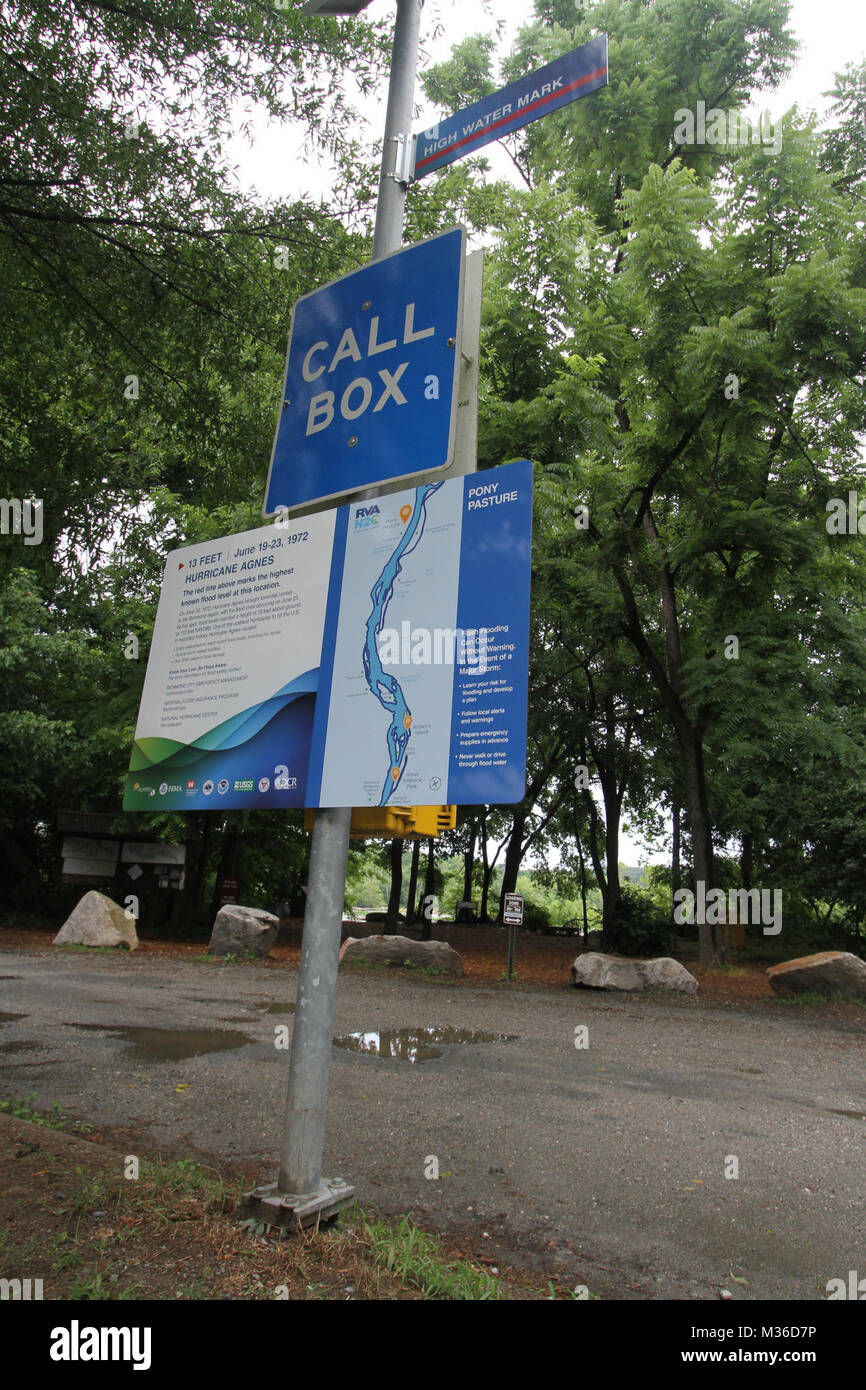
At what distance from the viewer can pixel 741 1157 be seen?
5.03 meters

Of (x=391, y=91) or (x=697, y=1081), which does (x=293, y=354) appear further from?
(x=697, y=1081)

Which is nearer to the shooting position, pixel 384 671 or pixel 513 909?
pixel 384 671

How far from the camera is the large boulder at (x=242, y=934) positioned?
14.9 metres

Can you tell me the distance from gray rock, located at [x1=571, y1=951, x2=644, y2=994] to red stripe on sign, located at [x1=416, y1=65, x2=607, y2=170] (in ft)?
37.8

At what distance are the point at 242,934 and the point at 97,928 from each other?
8.54 ft

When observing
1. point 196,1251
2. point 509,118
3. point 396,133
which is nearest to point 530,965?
point 196,1251

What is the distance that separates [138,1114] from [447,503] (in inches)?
155

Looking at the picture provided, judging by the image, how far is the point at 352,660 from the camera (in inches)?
132

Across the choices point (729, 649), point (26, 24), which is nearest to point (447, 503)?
point (26, 24)

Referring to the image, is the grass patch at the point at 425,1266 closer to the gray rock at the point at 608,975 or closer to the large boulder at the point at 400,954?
the gray rock at the point at 608,975

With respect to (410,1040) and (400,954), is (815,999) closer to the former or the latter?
(400,954)

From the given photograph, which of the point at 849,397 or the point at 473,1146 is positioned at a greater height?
the point at 849,397

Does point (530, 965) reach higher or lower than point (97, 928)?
lower

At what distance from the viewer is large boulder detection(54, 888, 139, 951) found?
1506 centimetres
